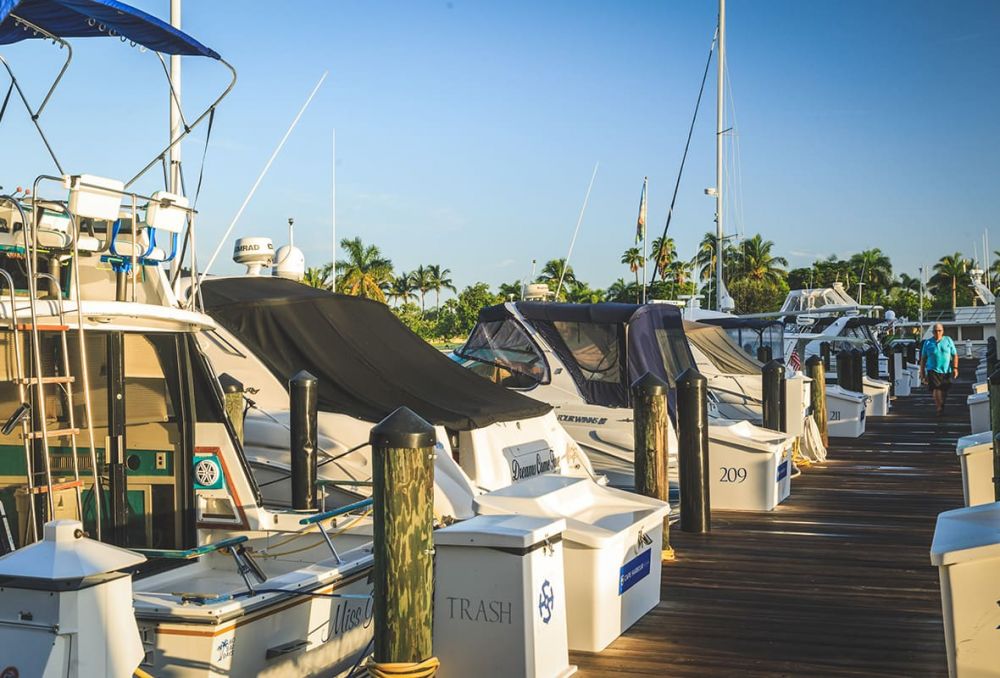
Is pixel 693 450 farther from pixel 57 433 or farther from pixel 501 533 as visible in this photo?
pixel 57 433

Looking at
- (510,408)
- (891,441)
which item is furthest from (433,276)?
(510,408)

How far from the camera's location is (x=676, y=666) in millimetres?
6652

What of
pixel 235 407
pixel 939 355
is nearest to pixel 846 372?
pixel 939 355

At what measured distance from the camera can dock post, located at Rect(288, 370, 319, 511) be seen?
7969mm

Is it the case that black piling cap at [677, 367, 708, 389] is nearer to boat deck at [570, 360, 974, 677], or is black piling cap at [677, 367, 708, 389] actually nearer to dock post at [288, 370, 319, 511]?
boat deck at [570, 360, 974, 677]

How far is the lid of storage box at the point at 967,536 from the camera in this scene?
478 centimetres

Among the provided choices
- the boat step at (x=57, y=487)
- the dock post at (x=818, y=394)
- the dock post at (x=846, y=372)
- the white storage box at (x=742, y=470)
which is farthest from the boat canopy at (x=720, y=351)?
the boat step at (x=57, y=487)

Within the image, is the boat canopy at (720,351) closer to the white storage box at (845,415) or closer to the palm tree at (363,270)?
the white storage box at (845,415)

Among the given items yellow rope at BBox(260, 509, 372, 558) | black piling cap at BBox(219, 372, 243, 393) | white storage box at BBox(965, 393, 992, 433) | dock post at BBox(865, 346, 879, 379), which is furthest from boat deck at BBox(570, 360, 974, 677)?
dock post at BBox(865, 346, 879, 379)

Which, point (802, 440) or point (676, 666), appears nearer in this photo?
point (676, 666)

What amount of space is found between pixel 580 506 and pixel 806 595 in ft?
6.68

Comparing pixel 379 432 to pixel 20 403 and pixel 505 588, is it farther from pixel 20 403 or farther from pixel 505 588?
pixel 20 403

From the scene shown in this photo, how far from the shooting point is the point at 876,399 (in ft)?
85.9

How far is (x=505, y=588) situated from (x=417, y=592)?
25.3 inches
